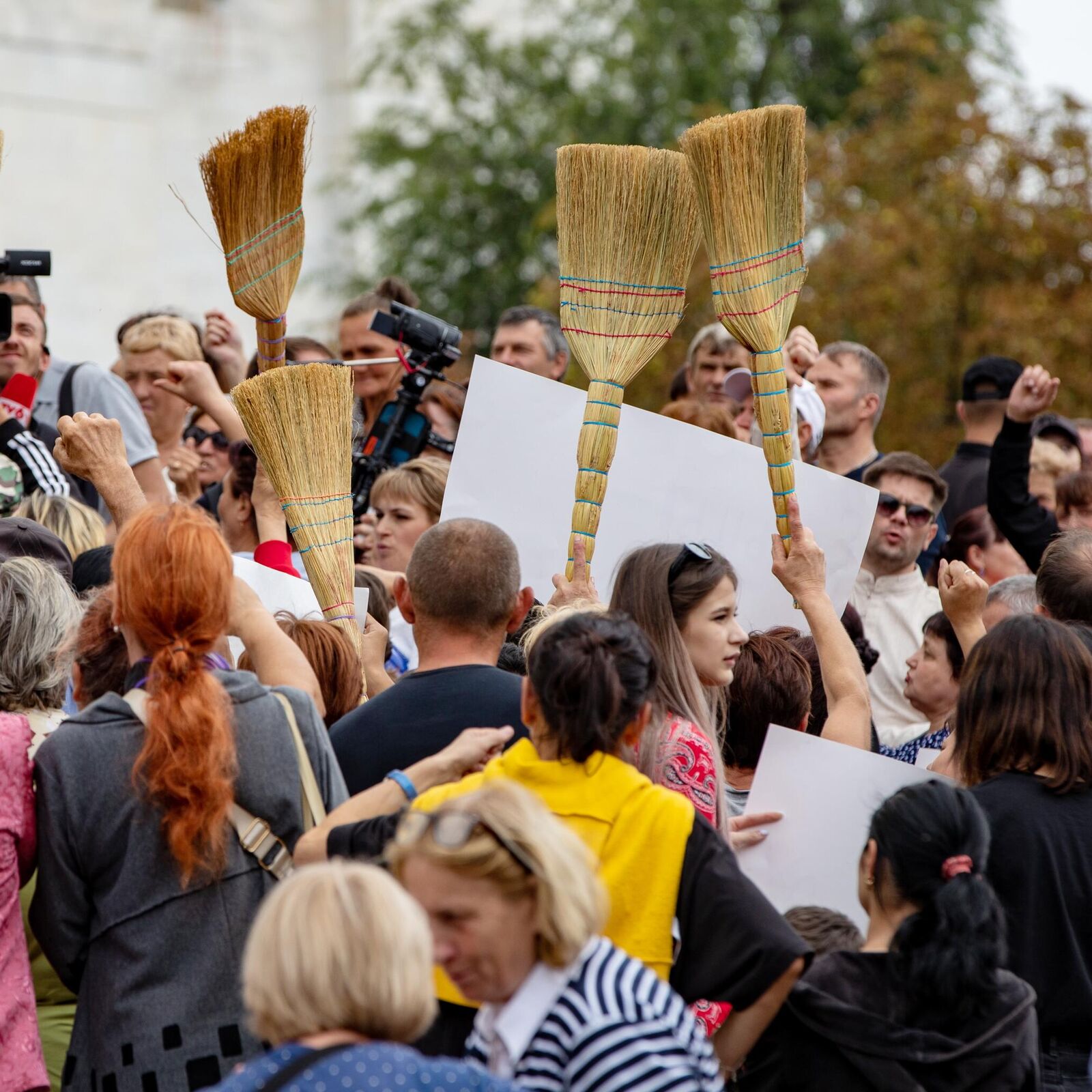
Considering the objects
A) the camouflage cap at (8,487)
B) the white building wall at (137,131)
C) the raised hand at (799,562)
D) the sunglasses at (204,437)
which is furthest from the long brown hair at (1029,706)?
the white building wall at (137,131)

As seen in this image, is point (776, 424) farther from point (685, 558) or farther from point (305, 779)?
point (305, 779)

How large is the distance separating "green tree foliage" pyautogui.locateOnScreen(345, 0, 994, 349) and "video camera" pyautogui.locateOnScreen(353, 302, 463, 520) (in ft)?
48.3

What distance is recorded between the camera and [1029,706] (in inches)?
133

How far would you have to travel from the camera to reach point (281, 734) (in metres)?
3.03

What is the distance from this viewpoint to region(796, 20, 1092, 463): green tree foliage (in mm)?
13766

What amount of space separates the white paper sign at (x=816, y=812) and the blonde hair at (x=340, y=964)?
155cm

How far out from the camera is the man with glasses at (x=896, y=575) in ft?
18.7

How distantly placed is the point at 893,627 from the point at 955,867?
3.02m

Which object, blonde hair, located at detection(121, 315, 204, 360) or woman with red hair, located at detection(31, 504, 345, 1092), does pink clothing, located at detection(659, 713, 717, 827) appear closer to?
woman with red hair, located at detection(31, 504, 345, 1092)

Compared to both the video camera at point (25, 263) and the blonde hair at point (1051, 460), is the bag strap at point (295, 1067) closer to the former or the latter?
the video camera at point (25, 263)

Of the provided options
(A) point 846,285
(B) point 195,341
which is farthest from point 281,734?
(A) point 846,285

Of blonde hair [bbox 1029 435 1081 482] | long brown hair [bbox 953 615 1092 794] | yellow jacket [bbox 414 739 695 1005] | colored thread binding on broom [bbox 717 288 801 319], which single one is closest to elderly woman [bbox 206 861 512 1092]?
yellow jacket [bbox 414 739 695 1005]

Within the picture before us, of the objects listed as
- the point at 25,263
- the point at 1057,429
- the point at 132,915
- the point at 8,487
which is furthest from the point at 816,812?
the point at 1057,429

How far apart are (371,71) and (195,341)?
14.9m
